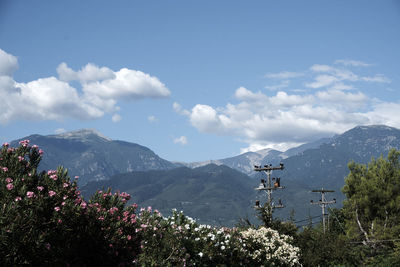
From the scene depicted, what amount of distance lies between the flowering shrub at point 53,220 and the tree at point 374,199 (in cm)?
3175

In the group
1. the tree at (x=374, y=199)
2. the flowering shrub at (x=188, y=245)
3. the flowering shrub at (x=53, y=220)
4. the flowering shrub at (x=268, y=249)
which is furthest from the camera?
the tree at (x=374, y=199)

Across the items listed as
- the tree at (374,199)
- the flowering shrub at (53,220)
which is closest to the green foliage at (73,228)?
the flowering shrub at (53,220)

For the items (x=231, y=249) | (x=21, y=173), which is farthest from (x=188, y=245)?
(x=21, y=173)

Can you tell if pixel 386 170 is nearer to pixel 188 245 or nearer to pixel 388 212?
pixel 388 212

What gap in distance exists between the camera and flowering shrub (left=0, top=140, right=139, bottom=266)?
7.11 m

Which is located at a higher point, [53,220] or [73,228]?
[53,220]

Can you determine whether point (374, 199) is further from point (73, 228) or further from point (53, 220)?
point (53, 220)

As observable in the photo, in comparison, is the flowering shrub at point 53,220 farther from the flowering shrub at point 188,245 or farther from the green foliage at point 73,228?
the flowering shrub at point 188,245

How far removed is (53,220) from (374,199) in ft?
121

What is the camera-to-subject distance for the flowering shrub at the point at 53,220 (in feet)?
23.3

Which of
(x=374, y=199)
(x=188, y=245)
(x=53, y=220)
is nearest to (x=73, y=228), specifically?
(x=53, y=220)

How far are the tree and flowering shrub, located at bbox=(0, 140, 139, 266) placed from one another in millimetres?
31755

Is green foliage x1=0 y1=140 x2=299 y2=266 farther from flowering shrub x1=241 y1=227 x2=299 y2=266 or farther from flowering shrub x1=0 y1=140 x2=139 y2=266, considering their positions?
flowering shrub x1=241 y1=227 x2=299 y2=266

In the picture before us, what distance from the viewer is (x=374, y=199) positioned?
127 feet
